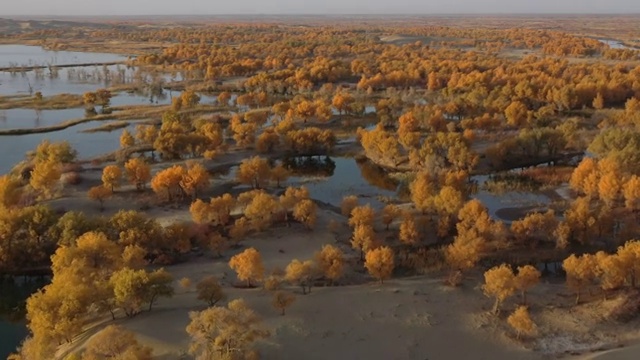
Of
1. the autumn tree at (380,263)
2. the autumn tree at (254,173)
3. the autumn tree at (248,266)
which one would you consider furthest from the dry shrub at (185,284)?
the autumn tree at (254,173)

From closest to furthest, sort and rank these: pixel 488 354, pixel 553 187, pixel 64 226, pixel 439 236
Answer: pixel 488 354, pixel 64 226, pixel 439 236, pixel 553 187

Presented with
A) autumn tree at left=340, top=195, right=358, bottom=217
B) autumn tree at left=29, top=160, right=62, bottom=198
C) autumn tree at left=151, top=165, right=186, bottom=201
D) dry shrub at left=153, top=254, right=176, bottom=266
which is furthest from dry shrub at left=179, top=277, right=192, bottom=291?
autumn tree at left=29, top=160, right=62, bottom=198

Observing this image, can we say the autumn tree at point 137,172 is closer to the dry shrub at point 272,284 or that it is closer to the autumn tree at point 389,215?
the dry shrub at point 272,284

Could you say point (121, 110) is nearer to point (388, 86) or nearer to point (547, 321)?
point (388, 86)

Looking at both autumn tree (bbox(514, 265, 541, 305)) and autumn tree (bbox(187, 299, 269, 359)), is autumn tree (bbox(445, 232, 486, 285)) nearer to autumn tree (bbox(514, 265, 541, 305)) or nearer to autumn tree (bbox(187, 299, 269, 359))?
autumn tree (bbox(514, 265, 541, 305))

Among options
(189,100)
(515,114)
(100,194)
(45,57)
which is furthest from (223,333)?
(45,57)

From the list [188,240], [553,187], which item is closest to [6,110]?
[188,240]
